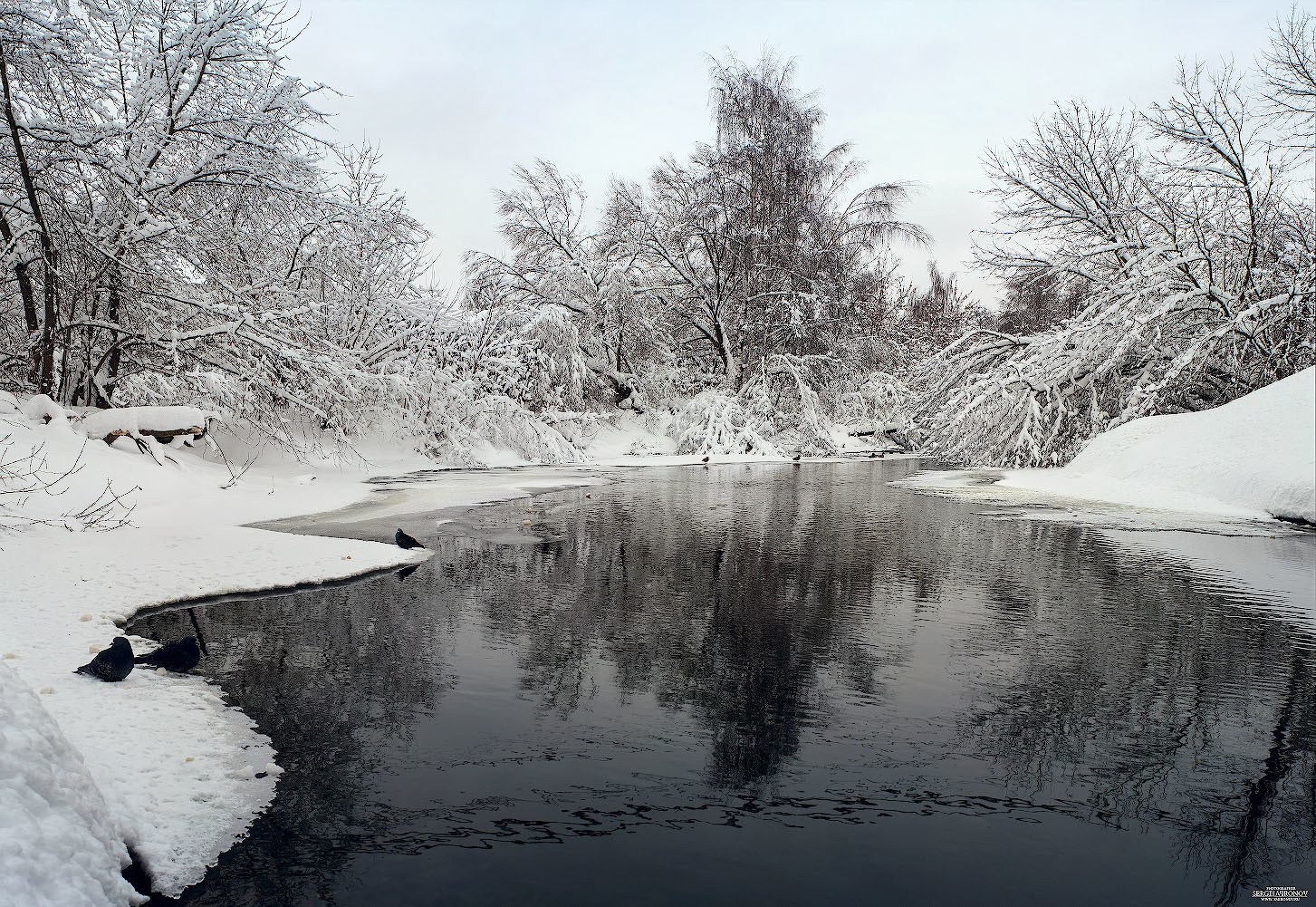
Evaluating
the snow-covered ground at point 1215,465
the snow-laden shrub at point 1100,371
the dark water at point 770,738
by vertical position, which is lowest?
the dark water at point 770,738

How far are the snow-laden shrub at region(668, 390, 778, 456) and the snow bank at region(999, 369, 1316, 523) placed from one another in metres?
11.7

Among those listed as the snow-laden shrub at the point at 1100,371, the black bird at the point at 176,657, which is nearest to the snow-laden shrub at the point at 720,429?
the snow-laden shrub at the point at 1100,371

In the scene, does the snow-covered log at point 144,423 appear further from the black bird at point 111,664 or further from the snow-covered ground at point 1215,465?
the snow-covered ground at point 1215,465

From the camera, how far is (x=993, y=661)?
5.32 meters

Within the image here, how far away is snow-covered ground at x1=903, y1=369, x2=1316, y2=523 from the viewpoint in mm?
11805

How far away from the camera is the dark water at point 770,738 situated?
3.00 m

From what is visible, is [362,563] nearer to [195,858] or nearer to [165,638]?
[165,638]

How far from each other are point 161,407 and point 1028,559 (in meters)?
11.5

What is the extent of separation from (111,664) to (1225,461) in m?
14.4

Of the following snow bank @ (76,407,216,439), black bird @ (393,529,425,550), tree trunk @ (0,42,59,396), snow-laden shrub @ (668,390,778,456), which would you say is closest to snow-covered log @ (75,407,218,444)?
snow bank @ (76,407,216,439)

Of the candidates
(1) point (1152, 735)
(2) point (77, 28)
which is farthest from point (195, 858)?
(2) point (77, 28)

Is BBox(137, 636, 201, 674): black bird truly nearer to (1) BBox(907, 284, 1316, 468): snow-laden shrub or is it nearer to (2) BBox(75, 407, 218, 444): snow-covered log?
(2) BBox(75, 407, 218, 444): snow-covered log

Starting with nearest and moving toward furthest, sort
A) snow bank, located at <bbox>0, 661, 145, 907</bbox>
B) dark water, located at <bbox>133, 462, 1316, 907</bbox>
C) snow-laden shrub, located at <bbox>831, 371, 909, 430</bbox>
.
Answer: snow bank, located at <bbox>0, 661, 145, 907</bbox>, dark water, located at <bbox>133, 462, 1316, 907</bbox>, snow-laden shrub, located at <bbox>831, 371, 909, 430</bbox>

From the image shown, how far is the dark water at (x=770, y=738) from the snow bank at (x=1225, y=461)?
17.8 ft
